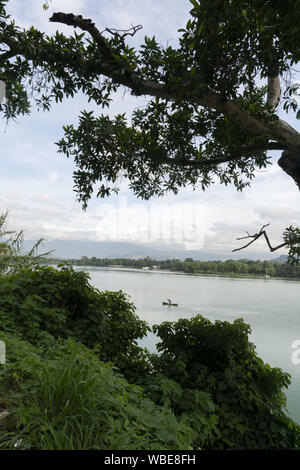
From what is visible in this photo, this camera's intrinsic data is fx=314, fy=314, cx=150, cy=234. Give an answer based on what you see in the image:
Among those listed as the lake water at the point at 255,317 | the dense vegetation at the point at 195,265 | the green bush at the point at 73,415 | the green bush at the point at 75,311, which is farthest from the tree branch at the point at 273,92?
the dense vegetation at the point at 195,265

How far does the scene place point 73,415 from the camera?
1.28 metres

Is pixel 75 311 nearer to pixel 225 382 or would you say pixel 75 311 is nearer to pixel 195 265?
pixel 225 382

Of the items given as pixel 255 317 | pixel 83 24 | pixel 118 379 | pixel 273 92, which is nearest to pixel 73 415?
pixel 118 379

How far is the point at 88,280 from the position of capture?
3.49m

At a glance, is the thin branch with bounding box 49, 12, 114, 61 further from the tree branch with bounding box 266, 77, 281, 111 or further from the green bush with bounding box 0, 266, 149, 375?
the green bush with bounding box 0, 266, 149, 375

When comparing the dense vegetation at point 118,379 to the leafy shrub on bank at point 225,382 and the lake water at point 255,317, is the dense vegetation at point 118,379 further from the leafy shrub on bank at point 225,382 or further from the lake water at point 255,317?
the lake water at point 255,317

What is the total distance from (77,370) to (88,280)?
81.6 inches

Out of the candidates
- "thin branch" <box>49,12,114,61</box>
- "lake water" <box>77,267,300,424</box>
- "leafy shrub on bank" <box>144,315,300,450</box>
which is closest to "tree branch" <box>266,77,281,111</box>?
"thin branch" <box>49,12,114,61</box>

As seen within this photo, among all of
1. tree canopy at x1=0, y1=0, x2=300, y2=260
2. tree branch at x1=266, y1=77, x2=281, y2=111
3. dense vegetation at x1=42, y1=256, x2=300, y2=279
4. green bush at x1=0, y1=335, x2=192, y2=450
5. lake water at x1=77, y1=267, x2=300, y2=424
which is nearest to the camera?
green bush at x1=0, y1=335, x2=192, y2=450

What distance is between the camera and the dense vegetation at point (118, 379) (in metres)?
1.27

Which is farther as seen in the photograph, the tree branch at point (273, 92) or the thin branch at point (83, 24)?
the tree branch at point (273, 92)

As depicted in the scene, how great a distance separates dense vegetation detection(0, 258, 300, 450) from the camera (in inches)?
49.9

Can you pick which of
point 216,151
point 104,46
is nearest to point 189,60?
point 104,46

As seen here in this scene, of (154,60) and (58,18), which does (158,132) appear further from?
(58,18)
